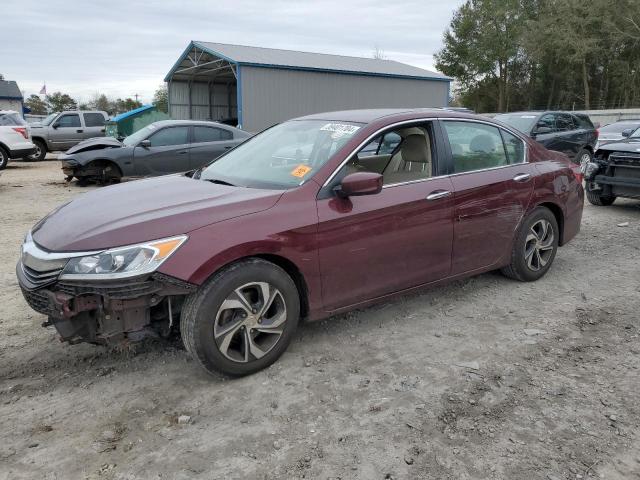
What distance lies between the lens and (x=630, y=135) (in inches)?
369

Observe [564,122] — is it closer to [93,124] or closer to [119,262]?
[119,262]

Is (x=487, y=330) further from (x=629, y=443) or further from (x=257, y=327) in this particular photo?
(x=257, y=327)

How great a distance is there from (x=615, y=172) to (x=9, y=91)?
201ft

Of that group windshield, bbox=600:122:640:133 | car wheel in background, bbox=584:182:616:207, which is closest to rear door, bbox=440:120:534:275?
car wheel in background, bbox=584:182:616:207

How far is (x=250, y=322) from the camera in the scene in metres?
3.18

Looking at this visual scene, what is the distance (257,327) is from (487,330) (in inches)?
72.4

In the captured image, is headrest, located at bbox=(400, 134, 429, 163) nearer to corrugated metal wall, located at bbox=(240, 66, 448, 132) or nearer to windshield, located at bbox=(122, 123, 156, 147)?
windshield, located at bbox=(122, 123, 156, 147)

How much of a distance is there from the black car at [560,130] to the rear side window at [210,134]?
615 centimetres

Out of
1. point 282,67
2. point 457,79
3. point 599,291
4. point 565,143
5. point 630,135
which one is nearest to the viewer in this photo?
point 599,291

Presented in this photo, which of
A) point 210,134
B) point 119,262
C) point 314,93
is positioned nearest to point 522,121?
point 210,134

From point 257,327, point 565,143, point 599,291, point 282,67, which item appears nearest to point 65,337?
point 257,327

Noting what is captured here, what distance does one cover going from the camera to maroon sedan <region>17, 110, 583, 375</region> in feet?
9.53

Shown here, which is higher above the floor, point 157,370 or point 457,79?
point 457,79

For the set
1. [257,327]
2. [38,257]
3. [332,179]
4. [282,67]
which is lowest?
[257,327]
